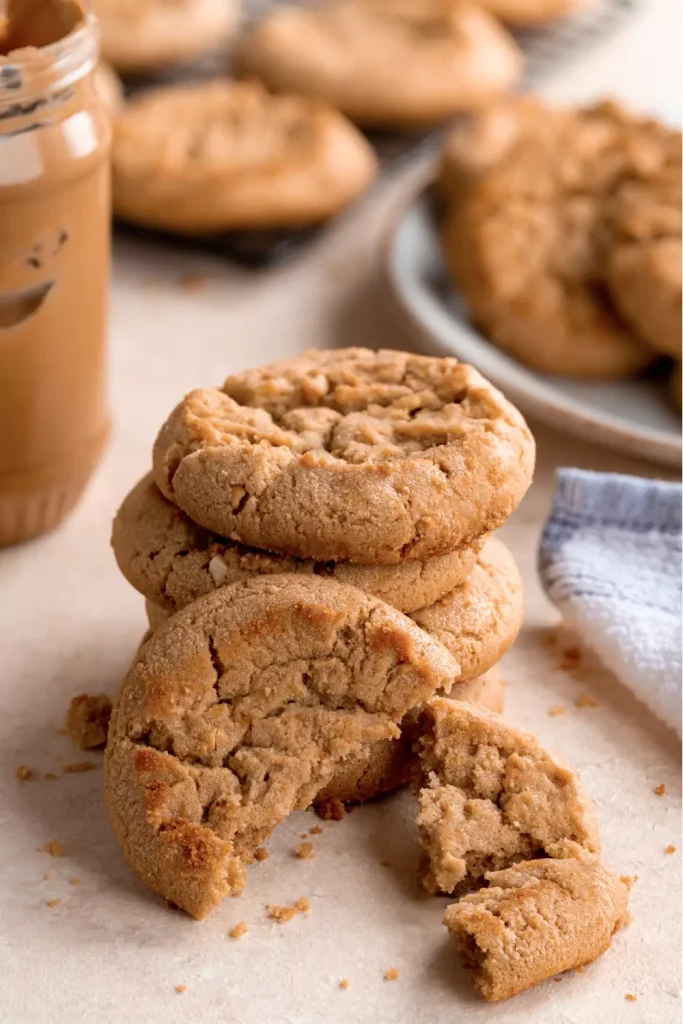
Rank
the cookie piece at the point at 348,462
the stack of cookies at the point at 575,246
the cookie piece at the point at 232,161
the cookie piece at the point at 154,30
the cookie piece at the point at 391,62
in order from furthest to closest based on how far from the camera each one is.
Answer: the cookie piece at the point at 154,30
the cookie piece at the point at 391,62
the cookie piece at the point at 232,161
the stack of cookies at the point at 575,246
the cookie piece at the point at 348,462

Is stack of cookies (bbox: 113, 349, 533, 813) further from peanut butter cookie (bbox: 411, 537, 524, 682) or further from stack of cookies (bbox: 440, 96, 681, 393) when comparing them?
stack of cookies (bbox: 440, 96, 681, 393)

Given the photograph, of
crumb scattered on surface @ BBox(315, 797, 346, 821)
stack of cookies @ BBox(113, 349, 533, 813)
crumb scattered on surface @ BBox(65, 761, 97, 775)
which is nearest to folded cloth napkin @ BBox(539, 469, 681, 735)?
stack of cookies @ BBox(113, 349, 533, 813)

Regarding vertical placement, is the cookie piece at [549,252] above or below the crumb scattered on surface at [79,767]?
above

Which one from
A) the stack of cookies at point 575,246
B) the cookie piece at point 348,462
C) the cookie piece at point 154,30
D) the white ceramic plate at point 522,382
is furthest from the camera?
the cookie piece at point 154,30

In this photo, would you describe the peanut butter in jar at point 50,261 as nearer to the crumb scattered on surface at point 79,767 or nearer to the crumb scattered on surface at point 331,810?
the crumb scattered on surface at point 79,767

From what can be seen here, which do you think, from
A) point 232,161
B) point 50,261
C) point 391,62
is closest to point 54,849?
point 50,261

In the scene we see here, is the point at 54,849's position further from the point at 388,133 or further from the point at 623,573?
the point at 388,133

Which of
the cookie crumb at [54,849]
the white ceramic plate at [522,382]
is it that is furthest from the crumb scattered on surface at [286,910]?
the white ceramic plate at [522,382]
